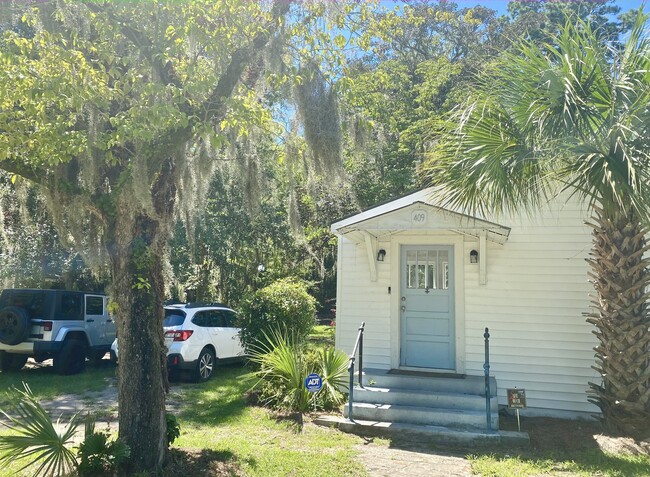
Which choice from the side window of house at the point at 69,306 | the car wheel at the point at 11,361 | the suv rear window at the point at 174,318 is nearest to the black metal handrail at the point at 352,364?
the suv rear window at the point at 174,318

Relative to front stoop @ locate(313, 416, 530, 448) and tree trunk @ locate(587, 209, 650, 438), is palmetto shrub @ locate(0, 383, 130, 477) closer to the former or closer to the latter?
front stoop @ locate(313, 416, 530, 448)

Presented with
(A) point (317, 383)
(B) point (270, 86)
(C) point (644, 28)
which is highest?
(C) point (644, 28)

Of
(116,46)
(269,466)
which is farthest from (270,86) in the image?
(269,466)

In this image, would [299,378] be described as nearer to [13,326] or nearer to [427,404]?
[427,404]

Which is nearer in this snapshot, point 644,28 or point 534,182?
point 644,28

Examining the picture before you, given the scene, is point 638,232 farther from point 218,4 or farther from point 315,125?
point 218,4

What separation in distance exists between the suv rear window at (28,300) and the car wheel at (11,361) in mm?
1012

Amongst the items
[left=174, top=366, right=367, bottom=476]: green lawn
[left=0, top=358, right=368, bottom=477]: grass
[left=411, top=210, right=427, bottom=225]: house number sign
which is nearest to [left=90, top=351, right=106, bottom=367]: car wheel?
[left=0, top=358, right=368, bottom=477]: grass

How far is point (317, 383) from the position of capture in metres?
6.53

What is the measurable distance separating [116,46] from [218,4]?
47.8 inches

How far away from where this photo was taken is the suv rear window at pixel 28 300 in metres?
9.89

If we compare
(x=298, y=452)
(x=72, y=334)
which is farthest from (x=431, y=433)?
(x=72, y=334)

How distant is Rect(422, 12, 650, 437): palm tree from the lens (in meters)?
5.36

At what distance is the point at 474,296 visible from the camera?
783cm
